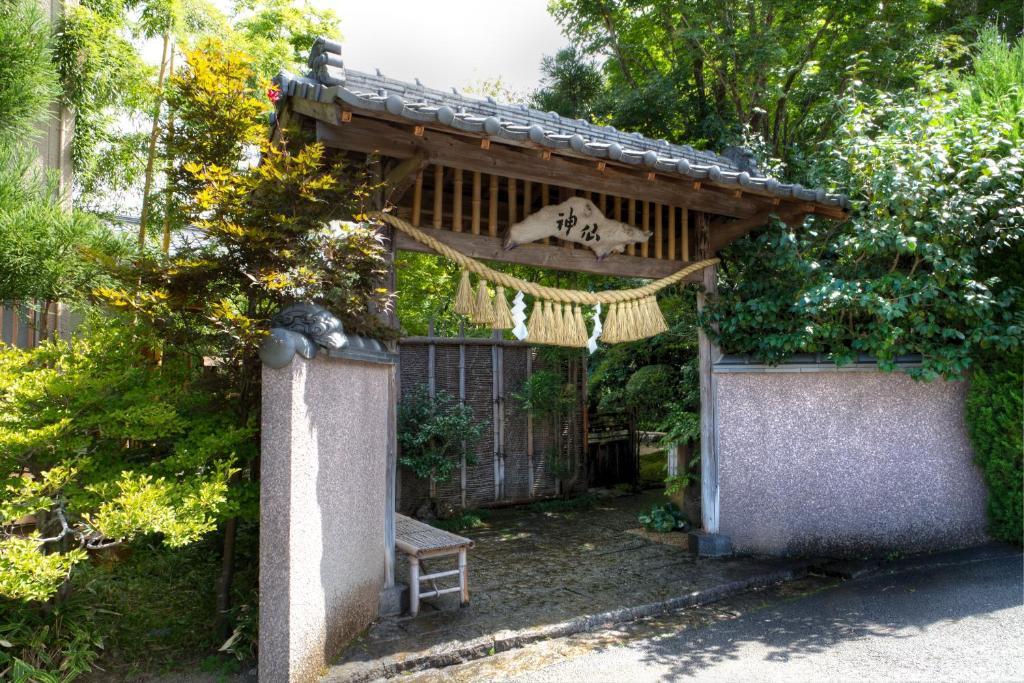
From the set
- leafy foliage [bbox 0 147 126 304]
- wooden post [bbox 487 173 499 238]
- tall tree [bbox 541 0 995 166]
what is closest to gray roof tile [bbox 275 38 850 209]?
wooden post [bbox 487 173 499 238]

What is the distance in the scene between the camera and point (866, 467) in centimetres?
654

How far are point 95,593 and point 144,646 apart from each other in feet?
1.61

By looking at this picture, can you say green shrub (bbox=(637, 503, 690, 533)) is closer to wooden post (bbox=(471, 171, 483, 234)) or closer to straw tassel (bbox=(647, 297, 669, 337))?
straw tassel (bbox=(647, 297, 669, 337))

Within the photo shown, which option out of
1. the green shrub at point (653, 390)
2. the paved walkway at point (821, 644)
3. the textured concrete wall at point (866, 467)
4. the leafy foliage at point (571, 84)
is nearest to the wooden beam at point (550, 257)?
the textured concrete wall at point (866, 467)

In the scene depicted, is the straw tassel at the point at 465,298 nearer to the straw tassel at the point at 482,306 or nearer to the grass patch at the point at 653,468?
the straw tassel at the point at 482,306

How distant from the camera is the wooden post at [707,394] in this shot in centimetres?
685

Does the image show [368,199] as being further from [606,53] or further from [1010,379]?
[606,53]

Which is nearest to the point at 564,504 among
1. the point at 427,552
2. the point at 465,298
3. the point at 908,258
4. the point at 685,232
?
the point at 685,232

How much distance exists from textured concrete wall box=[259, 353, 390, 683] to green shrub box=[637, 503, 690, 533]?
4.24 meters

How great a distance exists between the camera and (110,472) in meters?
3.86

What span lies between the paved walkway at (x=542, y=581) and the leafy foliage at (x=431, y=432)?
3.12 feet

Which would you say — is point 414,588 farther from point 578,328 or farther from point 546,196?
point 546,196

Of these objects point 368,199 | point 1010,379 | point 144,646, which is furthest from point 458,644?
point 1010,379

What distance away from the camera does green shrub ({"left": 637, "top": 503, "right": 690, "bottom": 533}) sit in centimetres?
782
